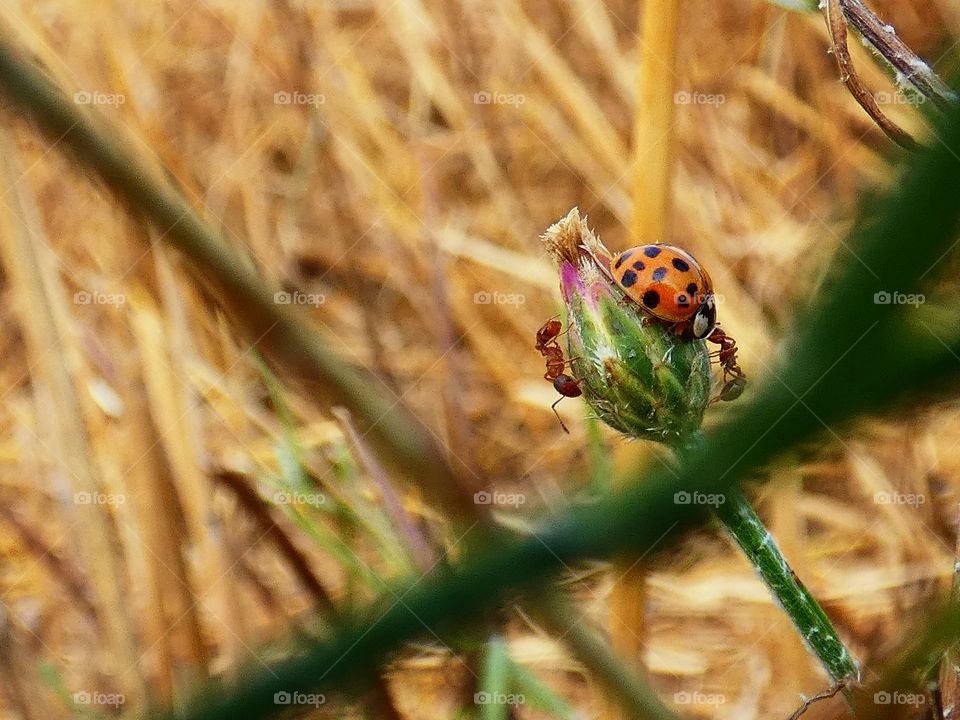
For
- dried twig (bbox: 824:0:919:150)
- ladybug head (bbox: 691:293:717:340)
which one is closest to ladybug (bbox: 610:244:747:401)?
ladybug head (bbox: 691:293:717:340)

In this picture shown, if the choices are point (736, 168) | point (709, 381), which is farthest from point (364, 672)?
point (736, 168)

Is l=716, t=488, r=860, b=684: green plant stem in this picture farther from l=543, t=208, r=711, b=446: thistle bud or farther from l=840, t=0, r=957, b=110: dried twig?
l=840, t=0, r=957, b=110: dried twig

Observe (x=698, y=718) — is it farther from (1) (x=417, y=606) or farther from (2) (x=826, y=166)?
(1) (x=417, y=606)

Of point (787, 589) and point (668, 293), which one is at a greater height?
point (668, 293)

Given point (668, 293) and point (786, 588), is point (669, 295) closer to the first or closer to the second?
point (668, 293)

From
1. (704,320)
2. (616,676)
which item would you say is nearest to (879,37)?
(704,320)

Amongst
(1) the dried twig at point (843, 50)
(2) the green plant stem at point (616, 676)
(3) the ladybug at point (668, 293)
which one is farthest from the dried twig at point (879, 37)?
(2) the green plant stem at point (616, 676)
